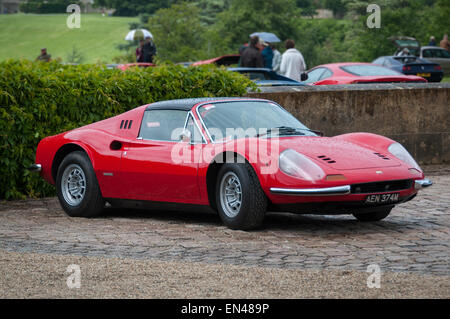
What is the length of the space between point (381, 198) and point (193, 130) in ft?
6.65

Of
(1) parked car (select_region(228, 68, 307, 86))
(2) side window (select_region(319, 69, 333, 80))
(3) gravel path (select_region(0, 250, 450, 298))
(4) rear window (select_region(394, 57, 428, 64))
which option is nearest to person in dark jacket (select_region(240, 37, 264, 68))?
(2) side window (select_region(319, 69, 333, 80))

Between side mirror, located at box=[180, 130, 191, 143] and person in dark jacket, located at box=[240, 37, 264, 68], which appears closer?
side mirror, located at box=[180, 130, 191, 143]

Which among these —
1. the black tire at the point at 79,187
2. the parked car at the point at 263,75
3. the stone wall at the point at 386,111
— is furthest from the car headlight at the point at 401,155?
the parked car at the point at 263,75

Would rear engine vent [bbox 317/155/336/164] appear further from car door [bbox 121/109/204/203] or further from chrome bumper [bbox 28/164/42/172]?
chrome bumper [bbox 28/164/42/172]

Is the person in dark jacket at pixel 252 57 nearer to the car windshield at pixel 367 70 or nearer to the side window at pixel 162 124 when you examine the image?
the car windshield at pixel 367 70

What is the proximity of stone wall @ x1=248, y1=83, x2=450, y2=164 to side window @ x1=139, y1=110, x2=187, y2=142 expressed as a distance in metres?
4.01

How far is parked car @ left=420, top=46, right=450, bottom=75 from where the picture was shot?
38281 millimetres

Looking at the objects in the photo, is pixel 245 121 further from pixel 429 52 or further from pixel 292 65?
pixel 429 52

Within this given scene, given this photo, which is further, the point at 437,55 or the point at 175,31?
the point at 175,31

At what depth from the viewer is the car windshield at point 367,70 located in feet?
59.2

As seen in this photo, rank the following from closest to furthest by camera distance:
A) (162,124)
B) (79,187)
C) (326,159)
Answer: (326,159) → (162,124) → (79,187)

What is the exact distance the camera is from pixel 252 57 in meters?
19.5

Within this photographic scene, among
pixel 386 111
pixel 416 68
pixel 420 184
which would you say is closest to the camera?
pixel 420 184

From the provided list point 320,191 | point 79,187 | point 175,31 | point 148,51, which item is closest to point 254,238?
point 320,191
